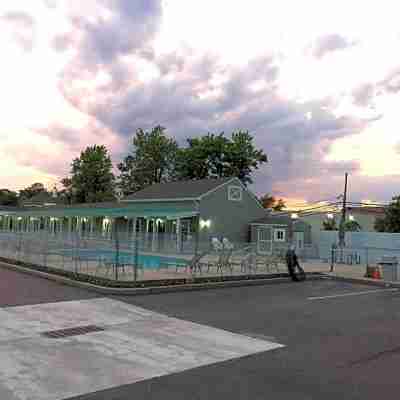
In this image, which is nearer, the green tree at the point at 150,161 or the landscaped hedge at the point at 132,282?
the landscaped hedge at the point at 132,282

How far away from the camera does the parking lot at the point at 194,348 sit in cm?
547

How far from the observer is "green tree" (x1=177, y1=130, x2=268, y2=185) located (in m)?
63.1

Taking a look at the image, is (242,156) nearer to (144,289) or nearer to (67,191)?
(67,191)

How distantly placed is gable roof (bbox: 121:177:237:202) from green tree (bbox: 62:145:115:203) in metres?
32.1

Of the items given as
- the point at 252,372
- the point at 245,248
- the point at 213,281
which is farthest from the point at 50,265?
the point at 252,372

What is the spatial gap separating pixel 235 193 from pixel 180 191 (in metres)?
4.85

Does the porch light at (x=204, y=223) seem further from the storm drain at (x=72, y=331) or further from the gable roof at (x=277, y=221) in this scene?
the storm drain at (x=72, y=331)

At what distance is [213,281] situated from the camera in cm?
1577

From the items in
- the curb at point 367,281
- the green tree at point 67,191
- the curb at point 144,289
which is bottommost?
the curb at point 367,281

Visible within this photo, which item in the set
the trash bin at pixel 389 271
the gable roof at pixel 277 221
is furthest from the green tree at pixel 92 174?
the trash bin at pixel 389 271

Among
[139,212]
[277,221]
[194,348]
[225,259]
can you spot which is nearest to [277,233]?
[277,221]

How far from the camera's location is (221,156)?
209ft

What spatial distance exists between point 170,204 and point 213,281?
77.4ft

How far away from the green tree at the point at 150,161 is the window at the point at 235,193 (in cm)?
3124
